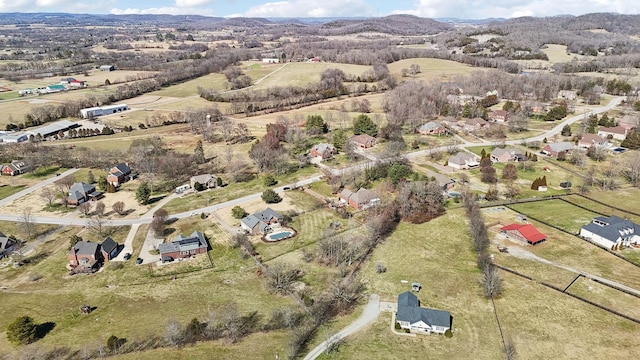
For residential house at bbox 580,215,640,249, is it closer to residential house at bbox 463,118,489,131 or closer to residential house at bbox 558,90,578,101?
residential house at bbox 463,118,489,131

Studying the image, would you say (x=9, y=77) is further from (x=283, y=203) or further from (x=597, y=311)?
(x=597, y=311)

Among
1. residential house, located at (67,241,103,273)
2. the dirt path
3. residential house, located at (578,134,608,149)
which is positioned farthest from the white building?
residential house, located at (578,134,608,149)

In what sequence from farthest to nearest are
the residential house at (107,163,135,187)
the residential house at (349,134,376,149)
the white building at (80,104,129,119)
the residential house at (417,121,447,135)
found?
1. the white building at (80,104,129,119)
2. the residential house at (417,121,447,135)
3. the residential house at (349,134,376,149)
4. the residential house at (107,163,135,187)

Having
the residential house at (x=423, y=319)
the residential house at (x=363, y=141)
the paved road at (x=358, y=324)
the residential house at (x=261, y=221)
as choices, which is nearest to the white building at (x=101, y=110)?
the residential house at (x=363, y=141)

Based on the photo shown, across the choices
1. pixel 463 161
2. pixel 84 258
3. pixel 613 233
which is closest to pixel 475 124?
pixel 463 161

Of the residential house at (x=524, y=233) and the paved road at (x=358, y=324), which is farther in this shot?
the residential house at (x=524, y=233)

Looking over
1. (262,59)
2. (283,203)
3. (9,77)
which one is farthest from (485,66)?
(9,77)

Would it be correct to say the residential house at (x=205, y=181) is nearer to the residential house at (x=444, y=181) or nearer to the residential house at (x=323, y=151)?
the residential house at (x=323, y=151)
